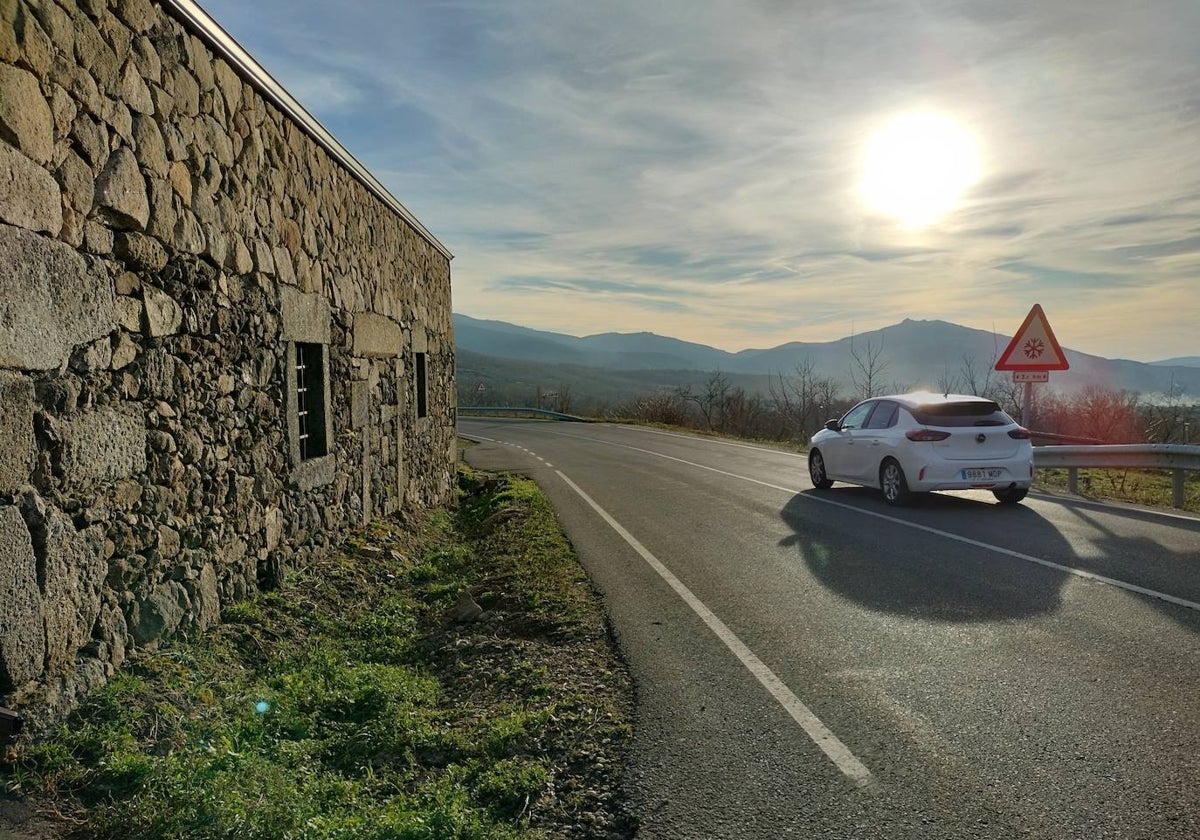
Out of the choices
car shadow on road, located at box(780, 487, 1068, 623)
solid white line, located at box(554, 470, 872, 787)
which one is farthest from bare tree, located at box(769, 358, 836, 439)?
solid white line, located at box(554, 470, 872, 787)

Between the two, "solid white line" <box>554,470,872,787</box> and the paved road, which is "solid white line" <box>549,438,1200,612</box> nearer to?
the paved road

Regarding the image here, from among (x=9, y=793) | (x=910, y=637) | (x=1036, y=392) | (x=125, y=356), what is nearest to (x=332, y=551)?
(x=125, y=356)

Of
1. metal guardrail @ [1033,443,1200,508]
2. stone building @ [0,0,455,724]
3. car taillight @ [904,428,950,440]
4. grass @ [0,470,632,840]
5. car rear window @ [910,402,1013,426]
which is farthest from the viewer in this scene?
metal guardrail @ [1033,443,1200,508]

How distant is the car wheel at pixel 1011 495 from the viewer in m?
11.3

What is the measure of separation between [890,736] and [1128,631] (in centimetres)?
253

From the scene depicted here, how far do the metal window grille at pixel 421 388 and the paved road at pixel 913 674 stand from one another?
373 cm

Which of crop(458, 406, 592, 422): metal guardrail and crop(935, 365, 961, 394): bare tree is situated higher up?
crop(935, 365, 961, 394): bare tree

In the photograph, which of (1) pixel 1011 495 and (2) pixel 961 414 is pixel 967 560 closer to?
(2) pixel 961 414

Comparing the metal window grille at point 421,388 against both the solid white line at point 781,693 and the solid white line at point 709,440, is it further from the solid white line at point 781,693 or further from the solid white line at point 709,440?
the solid white line at point 709,440

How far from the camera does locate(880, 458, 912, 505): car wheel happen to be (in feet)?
37.4

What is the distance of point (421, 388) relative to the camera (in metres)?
12.7

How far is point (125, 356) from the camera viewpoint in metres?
4.45

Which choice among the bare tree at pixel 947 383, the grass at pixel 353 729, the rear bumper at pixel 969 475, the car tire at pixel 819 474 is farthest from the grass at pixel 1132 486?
the grass at pixel 353 729

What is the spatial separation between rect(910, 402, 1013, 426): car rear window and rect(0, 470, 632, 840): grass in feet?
21.6
